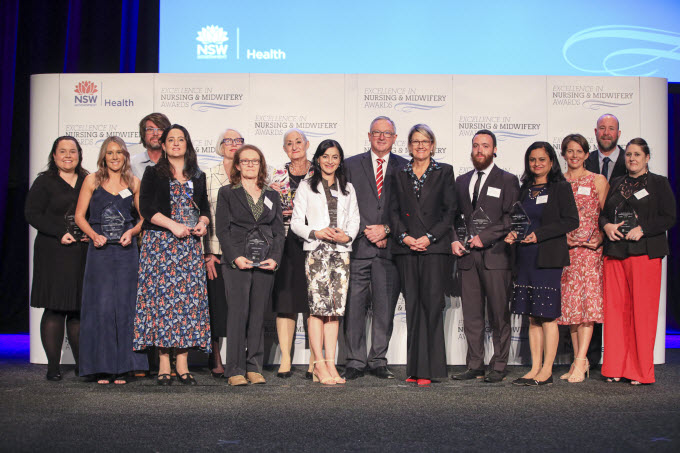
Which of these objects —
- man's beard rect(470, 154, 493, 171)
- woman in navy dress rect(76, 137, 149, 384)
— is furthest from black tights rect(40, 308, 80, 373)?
man's beard rect(470, 154, 493, 171)

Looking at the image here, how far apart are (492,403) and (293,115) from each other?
284 cm

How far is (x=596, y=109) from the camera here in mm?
5379

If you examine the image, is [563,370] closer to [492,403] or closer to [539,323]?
[539,323]

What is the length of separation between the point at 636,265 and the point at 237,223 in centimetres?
272

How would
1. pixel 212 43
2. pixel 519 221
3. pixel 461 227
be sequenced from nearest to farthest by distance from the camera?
pixel 519 221
pixel 461 227
pixel 212 43

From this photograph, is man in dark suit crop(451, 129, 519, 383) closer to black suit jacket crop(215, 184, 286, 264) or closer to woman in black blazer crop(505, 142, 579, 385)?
woman in black blazer crop(505, 142, 579, 385)

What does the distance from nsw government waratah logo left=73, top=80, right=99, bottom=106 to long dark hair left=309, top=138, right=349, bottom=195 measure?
6.99 feet

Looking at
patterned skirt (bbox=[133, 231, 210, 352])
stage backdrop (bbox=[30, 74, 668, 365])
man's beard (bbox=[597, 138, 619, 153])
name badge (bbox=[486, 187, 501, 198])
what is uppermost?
stage backdrop (bbox=[30, 74, 668, 365])

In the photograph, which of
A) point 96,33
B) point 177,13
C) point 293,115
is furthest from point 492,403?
point 96,33

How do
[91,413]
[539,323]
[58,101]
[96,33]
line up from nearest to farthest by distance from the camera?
[91,413] → [539,323] → [58,101] → [96,33]

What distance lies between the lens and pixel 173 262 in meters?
4.20

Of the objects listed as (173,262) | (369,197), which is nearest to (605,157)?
(369,197)

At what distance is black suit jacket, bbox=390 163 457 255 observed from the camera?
434 cm

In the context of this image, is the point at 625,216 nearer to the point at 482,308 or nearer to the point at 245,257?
the point at 482,308
